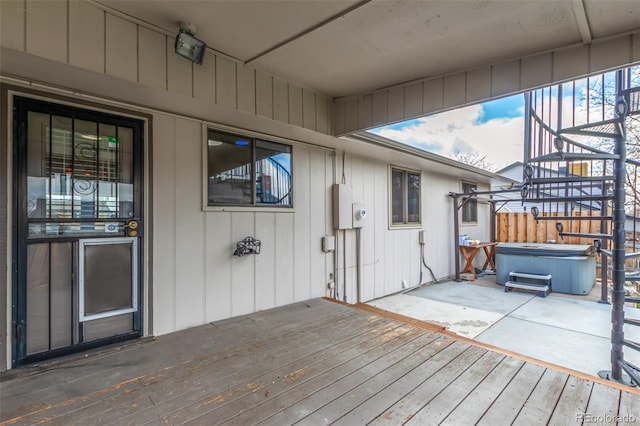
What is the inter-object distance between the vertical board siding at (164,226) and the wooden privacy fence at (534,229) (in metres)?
7.85

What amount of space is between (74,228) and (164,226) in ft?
2.01

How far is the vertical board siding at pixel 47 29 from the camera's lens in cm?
169

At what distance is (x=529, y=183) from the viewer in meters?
3.66

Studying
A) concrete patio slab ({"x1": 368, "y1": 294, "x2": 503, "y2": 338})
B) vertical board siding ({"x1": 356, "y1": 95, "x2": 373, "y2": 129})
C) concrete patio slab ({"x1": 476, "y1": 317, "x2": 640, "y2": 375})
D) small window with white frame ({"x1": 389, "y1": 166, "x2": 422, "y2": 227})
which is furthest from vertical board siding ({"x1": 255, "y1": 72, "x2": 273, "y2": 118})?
concrete patio slab ({"x1": 476, "y1": 317, "x2": 640, "y2": 375})

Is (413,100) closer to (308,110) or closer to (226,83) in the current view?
(308,110)

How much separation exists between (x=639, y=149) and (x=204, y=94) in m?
8.99

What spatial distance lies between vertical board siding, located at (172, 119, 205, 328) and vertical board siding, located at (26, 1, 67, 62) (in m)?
1.02

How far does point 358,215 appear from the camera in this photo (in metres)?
4.44

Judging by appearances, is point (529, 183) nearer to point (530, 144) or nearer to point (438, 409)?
point (530, 144)

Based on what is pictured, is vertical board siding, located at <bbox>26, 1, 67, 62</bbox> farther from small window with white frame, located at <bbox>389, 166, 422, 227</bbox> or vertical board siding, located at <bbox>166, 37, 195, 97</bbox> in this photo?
small window with white frame, located at <bbox>389, 166, 422, 227</bbox>

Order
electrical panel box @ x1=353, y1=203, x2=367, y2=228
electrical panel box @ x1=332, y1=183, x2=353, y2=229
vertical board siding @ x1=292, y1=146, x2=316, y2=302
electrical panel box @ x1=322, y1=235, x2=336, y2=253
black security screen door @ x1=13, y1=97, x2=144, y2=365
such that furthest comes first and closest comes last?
1. electrical panel box @ x1=353, y1=203, x2=367, y2=228
2. electrical panel box @ x1=332, y1=183, x2=353, y2=229
3. electrical panel box @ x1=322, y1=235, x2=336, y2=253
4. vertical board siding @ x1=292, y1=146, x2=316, y2=302
5. black security screen door @ x1=13, y1=97, x2=144, y2=365

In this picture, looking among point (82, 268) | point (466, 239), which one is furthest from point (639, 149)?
point (82, 268)

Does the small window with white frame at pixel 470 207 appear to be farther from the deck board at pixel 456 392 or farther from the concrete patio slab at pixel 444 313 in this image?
the deck board at pixel 456 392

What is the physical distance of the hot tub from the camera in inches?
213
